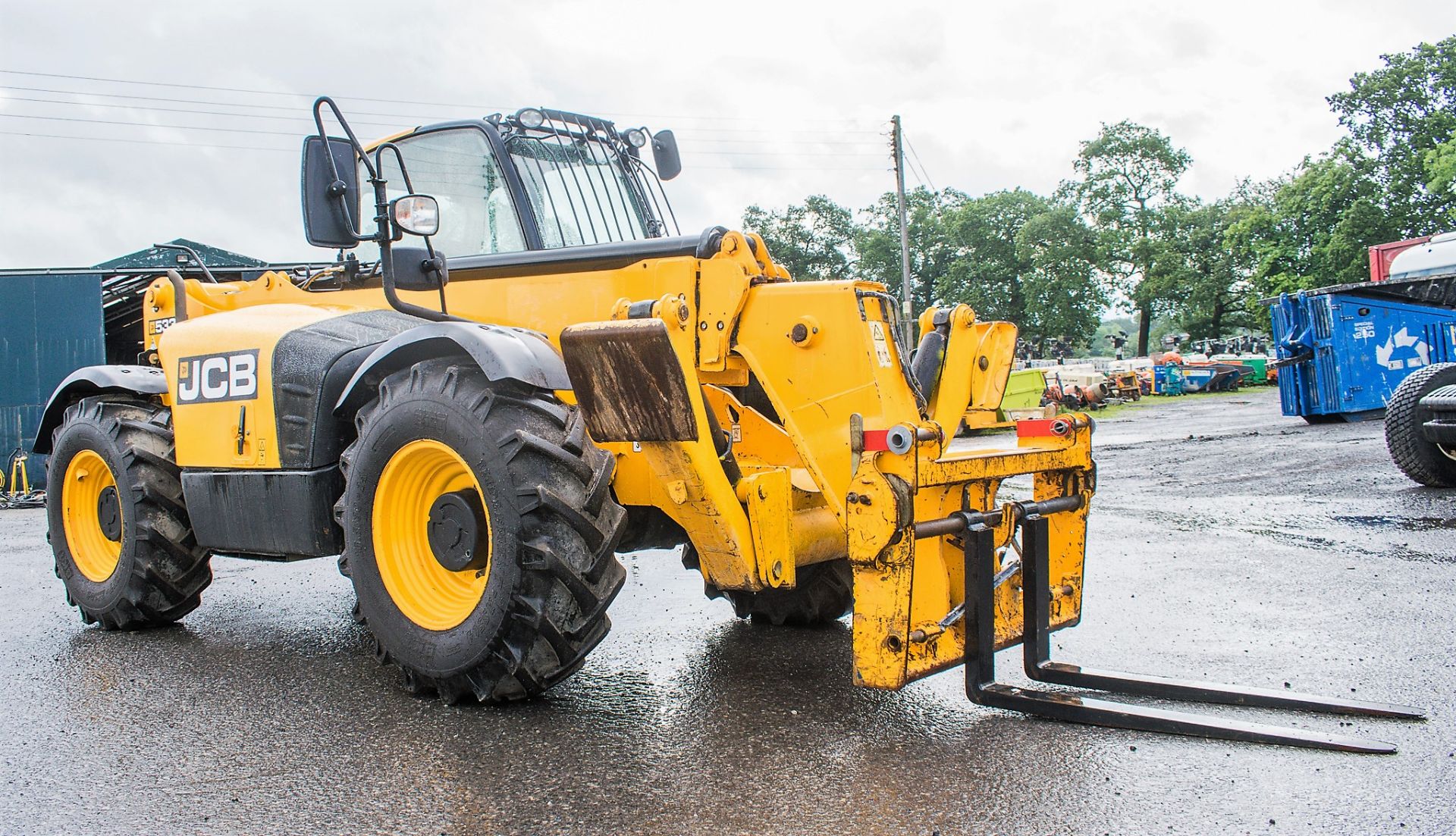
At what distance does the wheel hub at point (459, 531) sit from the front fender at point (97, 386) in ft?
8.22

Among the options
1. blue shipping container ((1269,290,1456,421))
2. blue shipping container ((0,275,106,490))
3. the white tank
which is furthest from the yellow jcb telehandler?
the white tank

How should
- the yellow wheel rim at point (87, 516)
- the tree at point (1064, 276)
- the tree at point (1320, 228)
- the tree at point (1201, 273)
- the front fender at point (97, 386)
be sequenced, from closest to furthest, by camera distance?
1. the front fender at point (97, 386)
2. the yellow wheel rim at point (87, 516)
3. the tree at point (1320, 228)
4. the tree at point (1201, 273)
5. the tree at point (1064, 276)

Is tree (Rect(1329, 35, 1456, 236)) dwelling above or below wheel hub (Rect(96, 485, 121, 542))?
above

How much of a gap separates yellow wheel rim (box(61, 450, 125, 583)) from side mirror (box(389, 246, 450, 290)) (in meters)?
2.70

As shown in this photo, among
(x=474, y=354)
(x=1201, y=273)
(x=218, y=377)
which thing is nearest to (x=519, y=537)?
(x=474, y=354)

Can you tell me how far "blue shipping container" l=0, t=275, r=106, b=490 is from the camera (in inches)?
736

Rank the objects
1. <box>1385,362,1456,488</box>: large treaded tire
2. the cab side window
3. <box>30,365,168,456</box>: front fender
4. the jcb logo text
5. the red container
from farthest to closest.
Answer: the red container → <box>1385,362,1456,488</box>: large treaded tire → <box>30,365,168,456</box>: front fender → the cab side window → the jcb logo text

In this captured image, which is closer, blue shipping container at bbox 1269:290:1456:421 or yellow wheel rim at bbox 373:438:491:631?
yellow wheel rim at bbox 373:438:491:631

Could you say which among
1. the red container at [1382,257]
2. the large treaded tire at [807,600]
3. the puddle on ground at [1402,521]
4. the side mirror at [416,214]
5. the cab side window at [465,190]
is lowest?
the puddle on ground at [1402,521]

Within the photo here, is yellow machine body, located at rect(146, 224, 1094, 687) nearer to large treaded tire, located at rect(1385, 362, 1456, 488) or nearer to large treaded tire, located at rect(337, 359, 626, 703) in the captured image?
large treaded tire, located at rect(337, 359, 626, 703)

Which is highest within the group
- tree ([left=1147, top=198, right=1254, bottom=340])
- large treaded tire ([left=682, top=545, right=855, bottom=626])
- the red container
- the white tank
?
tree ([left=1147, top=198, right=1254, bottom=340])

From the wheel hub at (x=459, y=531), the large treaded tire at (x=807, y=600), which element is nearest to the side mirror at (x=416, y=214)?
the wheel hub at (x=459, y=531)

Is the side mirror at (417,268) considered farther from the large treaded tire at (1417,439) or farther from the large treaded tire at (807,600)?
the large treaded tire at (1417,439)

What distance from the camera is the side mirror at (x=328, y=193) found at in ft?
15.2
